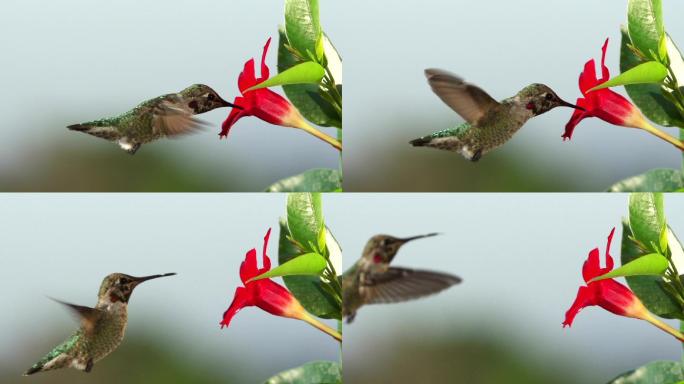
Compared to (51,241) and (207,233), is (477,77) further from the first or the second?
(51,241)

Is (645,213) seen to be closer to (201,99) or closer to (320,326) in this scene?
(320,326)

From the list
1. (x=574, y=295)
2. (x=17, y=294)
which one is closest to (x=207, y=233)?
(x=17, y=294)

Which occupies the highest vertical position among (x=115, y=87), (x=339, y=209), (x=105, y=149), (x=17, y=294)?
(x=115, y=87)

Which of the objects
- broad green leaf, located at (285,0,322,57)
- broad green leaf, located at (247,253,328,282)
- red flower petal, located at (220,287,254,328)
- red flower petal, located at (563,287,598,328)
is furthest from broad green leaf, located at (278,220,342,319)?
red flower petal, located at (563,287,598,328)

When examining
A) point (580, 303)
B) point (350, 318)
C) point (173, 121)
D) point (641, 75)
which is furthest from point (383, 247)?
point (641, 75)

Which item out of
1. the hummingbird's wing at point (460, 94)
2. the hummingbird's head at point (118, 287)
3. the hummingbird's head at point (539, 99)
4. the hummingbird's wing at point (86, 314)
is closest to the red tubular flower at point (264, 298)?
the hummingbird's head at point (118, 287)

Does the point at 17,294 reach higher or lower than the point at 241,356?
higher

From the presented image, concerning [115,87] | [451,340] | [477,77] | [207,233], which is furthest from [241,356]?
[477,77]

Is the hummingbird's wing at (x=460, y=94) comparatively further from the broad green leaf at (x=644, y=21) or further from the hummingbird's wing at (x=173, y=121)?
the hummingbird's wing at (x=173, y=121)
